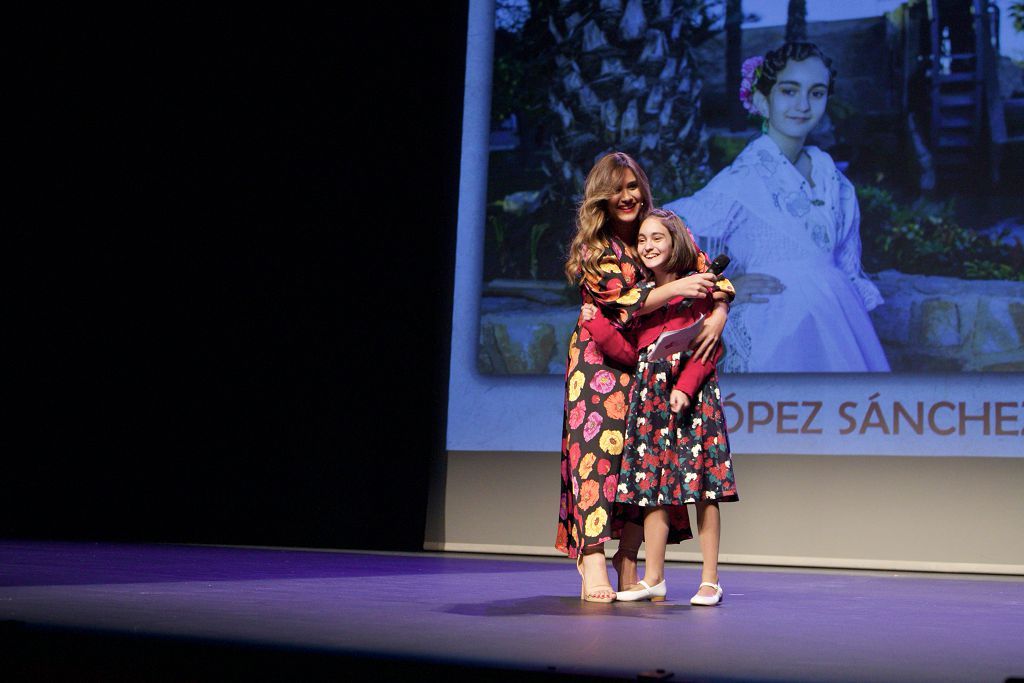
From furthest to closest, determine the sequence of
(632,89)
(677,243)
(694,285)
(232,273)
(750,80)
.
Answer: (232,273)
(632,89)
(750,80)
(677,243)
(694,285)

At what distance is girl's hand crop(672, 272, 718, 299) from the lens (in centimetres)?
262

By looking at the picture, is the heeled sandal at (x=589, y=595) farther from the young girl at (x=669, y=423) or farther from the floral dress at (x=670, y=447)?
the floral dress at (x=670, y=447)

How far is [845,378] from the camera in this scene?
4.30m

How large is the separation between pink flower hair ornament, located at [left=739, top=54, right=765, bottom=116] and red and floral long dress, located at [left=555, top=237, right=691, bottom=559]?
6.01 ft

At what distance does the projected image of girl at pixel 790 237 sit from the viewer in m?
4.28

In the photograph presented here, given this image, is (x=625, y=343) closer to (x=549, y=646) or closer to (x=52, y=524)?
(x=549, y=646)

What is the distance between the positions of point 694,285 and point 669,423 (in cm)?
32

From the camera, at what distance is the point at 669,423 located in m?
2.72

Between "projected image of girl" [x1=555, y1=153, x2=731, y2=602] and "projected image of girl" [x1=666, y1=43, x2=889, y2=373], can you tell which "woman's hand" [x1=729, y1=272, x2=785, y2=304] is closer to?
"projected image of girl" [x1=666, y1=43, x2=889, y2=373]

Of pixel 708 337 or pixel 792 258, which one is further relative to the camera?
pixel 792 258

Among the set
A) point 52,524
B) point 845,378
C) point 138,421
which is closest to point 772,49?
point 845,378

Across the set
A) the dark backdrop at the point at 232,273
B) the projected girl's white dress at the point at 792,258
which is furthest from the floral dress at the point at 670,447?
the dark backdrop at the point at 232,273

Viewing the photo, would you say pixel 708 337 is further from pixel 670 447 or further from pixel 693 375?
pixel 670 447

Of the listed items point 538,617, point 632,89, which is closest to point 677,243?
point 538,617
